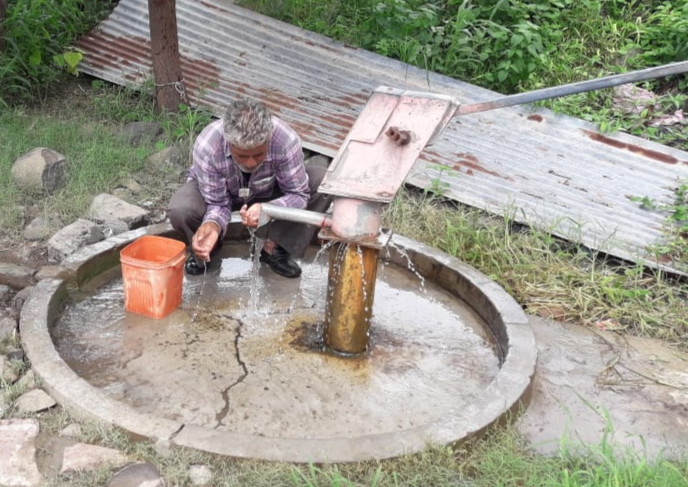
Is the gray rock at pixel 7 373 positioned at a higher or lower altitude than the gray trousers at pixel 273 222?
lower

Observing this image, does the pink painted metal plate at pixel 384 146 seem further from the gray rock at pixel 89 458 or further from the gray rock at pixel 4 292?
the gray rock at pixel 4 292

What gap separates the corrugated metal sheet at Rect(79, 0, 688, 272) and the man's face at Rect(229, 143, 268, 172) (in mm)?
1419

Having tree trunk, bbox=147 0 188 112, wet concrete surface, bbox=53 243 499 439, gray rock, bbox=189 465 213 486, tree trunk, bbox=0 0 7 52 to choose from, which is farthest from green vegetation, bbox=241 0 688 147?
gray rock, bbox=189 465 213 486

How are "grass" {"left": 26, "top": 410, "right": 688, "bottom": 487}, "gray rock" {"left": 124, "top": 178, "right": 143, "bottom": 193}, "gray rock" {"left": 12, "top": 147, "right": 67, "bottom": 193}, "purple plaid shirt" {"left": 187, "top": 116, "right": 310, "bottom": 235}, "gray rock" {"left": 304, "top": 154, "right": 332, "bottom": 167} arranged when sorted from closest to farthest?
"grass" {"left": 26, "top": 410, "right": 688, "bottom": 487}
"purple plaid shirt" {"left": 187, "top": 116, "right": 310, "bottom": 235}
"gray rock" {"left": 12, "top": 147, "right": 67, "bottom": 193}
"gray rock" {"left": 124, "top": 178, "right": 143, "bottom": 193}
"gray rock" {"left": 304, "top": 154, "right": 332, "bottom": 167}

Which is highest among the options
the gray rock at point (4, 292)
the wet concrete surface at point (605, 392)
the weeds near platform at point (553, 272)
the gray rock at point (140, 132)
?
the gray rock at point (140, 132)

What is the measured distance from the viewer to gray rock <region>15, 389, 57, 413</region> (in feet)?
9.11

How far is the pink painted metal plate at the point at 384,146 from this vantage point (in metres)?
2.93

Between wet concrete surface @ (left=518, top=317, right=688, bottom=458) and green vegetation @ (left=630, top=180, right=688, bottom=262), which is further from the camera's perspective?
green vegetation @ (left=630, top=180, right=688, bottom=262)

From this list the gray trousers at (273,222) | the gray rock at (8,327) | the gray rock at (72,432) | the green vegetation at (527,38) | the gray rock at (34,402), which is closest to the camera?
the gray rock at (72,432)

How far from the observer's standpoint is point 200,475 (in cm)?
251

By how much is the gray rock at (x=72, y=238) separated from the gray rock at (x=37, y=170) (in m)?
0.52

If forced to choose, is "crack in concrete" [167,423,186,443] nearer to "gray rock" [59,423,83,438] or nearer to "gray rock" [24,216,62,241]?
"gray rock" [59,423,83,438]

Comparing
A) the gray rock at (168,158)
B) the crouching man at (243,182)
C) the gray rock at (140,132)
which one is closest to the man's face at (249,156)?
the crouching man at (243,182)

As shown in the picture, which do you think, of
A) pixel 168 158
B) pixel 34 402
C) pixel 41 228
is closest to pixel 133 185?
pixel 168 158
